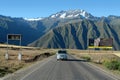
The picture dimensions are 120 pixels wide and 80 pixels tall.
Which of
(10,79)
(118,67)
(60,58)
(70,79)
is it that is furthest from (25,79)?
(60,58)

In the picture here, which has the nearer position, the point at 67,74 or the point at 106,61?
the point at 67,74

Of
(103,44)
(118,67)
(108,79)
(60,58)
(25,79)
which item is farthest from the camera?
(103,44)

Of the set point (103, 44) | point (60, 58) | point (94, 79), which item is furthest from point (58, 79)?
point (103, 44)

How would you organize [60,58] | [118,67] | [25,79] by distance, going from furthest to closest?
1. [60,58]
2. [118,67]
3. [25,79]

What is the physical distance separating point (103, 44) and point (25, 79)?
377 feet

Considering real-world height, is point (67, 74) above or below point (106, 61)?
below

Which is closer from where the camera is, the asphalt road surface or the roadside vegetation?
the asphalt road surface

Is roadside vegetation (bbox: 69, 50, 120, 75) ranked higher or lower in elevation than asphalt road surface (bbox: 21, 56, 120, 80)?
higher

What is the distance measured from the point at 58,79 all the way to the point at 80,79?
1.61 metres

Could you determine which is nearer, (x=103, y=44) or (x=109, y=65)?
(x=109, y=65)

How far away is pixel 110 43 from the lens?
144500mm

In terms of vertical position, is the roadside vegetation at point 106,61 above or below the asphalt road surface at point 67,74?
above

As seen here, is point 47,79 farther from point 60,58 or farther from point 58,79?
point 60,58

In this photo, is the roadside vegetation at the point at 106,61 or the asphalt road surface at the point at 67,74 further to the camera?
the roadside vegetation at the point at 106,61
